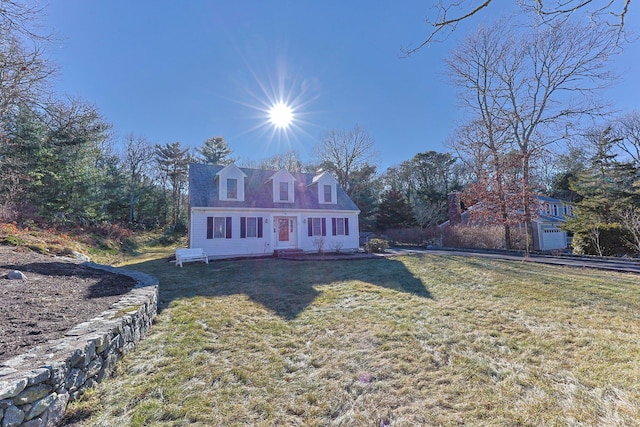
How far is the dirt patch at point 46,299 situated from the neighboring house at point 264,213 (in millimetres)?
6336

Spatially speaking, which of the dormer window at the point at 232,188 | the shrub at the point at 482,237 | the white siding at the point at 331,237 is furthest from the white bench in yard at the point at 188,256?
the shrub at the point at 482,237

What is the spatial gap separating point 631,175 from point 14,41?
1188 inches

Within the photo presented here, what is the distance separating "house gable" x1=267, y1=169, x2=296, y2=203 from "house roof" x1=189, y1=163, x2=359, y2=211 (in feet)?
1.16

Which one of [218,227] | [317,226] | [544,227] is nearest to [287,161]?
[317,226]

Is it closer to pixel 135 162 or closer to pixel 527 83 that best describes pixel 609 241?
pixel 527 83

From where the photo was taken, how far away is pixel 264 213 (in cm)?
1441

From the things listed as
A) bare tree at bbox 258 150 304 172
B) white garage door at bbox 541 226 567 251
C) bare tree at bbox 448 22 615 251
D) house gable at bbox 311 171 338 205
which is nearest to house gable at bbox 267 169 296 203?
house gable at bbox 311 171 338 205

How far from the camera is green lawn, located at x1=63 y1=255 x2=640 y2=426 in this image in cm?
251

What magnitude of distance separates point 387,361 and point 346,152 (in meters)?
28.0

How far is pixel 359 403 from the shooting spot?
269 cm

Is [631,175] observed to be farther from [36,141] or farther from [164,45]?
[36,141]

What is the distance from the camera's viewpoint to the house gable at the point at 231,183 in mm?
13945

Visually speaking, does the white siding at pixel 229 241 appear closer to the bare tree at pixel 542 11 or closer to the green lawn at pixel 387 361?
the green lawn at pixel 387 361

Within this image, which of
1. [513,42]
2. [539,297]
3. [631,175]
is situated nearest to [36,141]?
[539,297]
